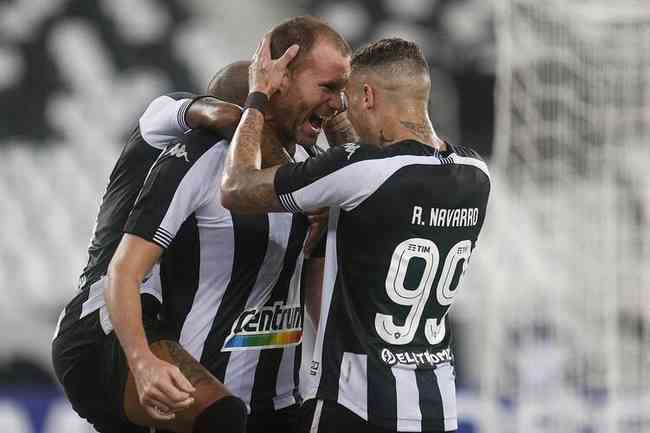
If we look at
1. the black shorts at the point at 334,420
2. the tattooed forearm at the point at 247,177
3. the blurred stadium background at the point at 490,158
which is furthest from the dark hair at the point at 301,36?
the blurred stadium background at the point at 490,158

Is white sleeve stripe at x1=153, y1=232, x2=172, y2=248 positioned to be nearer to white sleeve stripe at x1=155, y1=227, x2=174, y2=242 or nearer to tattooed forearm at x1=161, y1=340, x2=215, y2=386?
white sleeve stripe at x1=155, y1=227, x2=174, y2=242

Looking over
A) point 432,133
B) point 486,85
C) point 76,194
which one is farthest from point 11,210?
point 432,133

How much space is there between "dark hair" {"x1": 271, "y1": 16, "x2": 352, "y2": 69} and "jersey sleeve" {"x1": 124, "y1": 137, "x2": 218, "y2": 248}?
0.34 metres

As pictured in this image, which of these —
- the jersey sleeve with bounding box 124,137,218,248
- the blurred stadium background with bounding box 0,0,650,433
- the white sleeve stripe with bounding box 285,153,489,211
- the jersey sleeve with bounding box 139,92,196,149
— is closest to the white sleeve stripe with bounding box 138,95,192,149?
the jersey sleeve with bounding box 139,92,196,149

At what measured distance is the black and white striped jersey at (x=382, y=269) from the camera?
273 centimetres

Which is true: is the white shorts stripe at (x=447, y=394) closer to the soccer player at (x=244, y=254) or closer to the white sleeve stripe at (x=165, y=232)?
the soccer player at (x=244, y=254)

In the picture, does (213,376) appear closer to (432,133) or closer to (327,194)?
(327,194)

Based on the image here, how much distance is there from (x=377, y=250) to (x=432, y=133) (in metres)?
0.36

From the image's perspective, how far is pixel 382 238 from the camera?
274cm

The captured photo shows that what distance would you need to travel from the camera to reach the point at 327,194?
2.72m

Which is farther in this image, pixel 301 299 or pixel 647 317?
pixel 647 317

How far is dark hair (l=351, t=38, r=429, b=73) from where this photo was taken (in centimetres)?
283

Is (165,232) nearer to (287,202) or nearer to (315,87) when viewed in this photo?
(287,202)

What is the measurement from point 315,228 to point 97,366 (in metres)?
0.72
